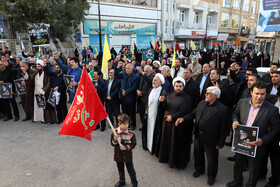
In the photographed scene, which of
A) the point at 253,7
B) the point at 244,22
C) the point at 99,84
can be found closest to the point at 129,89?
the point at 99,84

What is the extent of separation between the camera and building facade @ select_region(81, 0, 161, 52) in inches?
912

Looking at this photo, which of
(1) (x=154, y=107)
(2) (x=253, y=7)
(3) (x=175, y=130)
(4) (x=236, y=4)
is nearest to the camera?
(3) (x=175, y=130)

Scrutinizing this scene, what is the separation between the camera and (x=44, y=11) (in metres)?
16.7

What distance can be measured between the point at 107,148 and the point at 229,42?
1718 inches

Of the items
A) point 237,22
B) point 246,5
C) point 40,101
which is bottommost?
point 40,101

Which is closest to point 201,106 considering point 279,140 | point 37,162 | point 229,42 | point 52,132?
point 279,140

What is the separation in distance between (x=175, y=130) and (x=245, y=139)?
3.88ft

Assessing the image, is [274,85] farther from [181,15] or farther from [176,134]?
[181,15]

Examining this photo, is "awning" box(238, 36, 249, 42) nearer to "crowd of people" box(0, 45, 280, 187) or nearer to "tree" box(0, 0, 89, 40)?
"tree" box(0, 0, 89, 40)

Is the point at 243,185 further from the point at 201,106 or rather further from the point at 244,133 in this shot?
the point at 201,106

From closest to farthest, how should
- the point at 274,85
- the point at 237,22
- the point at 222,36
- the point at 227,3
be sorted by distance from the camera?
the point at 274,85 → the point at 227,3 → the point at 222,36 → the point at 237,22

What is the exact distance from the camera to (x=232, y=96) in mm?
4590

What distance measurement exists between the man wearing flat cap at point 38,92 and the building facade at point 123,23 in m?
17.2

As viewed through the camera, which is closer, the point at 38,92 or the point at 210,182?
the point at 210,182
